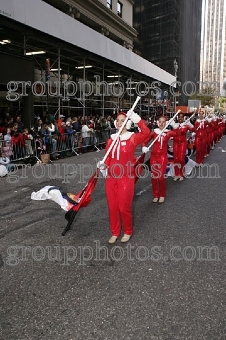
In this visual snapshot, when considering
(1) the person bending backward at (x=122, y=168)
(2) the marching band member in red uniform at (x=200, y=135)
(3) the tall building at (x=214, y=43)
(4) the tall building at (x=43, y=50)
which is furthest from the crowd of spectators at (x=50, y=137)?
(3) the tall building at (x=214, y=43)

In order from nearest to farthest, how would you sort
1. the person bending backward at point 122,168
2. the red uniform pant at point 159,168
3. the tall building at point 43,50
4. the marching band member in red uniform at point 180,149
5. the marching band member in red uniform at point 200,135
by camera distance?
the person bending backward at point 122,168
the red uniform pant at point 159,168
the marching band member in red uniform at point 180,149
the marching band member in red uniform at point 200,135
the tall building at point 43,50

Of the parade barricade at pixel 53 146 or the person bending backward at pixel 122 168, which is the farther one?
the parade barricade at pixel 53 146

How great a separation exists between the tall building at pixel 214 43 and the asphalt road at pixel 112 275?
514 feet

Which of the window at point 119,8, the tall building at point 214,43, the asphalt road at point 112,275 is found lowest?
the asphalt road at point 112,275

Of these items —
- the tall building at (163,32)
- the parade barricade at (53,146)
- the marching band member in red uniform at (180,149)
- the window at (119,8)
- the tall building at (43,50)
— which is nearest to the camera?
the marching band member in red uniform at (180,149)

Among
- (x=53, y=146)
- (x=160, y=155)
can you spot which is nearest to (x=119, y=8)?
(x=53, y=146)

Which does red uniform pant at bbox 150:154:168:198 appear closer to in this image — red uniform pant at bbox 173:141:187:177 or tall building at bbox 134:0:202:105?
red uniform pant at bbox 173:141:187:177

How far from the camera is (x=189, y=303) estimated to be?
3129 mm

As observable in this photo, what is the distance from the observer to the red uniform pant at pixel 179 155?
8.80 meters

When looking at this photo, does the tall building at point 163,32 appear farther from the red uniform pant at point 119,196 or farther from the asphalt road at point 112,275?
the red uniform pant at point 119,196

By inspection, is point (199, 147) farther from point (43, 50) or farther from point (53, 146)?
point (43, 50)

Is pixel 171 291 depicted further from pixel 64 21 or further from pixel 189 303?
pixel 64 21

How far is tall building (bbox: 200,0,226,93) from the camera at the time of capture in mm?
154000

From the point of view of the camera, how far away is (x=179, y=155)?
349 inches
